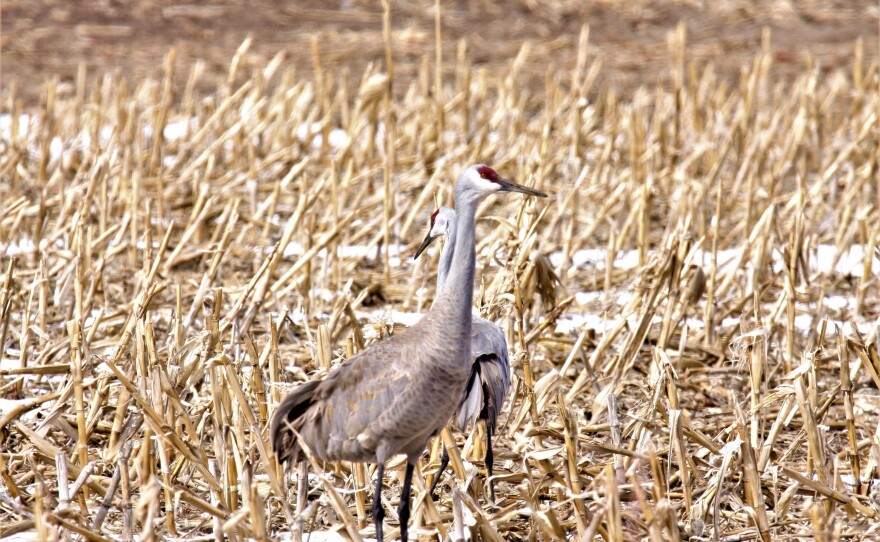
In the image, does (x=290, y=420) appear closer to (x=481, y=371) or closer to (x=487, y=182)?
(x=481, y=371)

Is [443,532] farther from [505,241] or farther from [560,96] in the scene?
[560,96]

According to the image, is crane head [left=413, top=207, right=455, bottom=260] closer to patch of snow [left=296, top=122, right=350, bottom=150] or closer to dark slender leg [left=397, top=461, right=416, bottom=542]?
dark slender leg [left=397, top=461, right=416, bottom=542]

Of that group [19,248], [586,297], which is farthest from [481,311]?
[19,248]

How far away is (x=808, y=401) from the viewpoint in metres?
3.34

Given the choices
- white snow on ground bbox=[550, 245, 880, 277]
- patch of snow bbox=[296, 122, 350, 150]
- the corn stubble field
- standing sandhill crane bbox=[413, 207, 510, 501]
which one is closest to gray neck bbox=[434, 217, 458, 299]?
standing sandhill crane bbox=[413, 207, 510, 501]

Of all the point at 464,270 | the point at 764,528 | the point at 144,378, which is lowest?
the point at 764,528

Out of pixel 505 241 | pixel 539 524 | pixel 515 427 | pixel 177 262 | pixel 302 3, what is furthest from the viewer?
pixel 302 3

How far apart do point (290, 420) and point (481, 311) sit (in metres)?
1.02

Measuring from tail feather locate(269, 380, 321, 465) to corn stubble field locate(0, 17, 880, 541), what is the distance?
0.10 m

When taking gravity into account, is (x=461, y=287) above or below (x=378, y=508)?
above

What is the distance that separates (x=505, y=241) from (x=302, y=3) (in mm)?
10796

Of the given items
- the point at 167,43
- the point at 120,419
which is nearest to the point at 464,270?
the point at 120,419

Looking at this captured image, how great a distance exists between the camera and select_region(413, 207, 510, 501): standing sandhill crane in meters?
3.50

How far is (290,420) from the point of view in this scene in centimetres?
327
